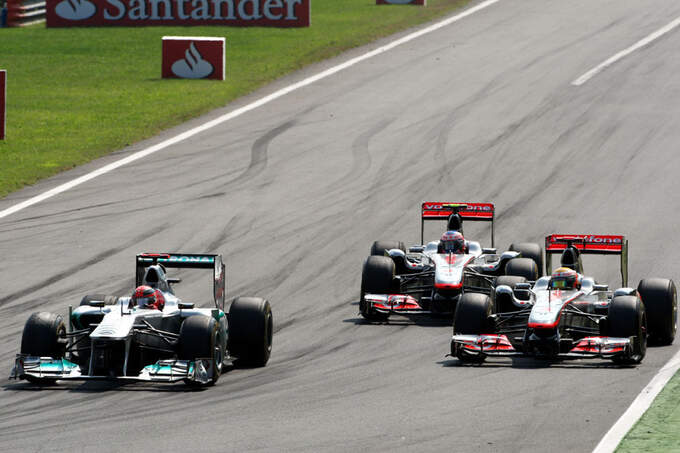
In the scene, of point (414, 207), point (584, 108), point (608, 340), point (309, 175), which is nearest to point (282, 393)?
point (608, 340)

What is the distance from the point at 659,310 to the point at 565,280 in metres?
1.44

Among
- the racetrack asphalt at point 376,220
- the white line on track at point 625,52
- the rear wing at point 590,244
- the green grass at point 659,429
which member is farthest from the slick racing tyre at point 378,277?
the white line on track at point 625,52

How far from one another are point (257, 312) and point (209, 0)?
1326 inches

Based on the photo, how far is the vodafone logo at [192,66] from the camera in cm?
4288

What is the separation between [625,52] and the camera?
44.9 metres

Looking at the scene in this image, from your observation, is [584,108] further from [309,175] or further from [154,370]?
[154,370]

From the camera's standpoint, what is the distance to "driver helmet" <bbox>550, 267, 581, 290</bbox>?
18.7 meters

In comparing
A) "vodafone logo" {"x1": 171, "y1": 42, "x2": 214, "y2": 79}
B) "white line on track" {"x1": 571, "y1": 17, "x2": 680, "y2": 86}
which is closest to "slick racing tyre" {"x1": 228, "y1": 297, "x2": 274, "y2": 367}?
"white line on track" {"x1": 571, "y1": 17, "x2": 680, "y2": 86}

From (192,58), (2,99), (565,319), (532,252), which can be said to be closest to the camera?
(565,319)

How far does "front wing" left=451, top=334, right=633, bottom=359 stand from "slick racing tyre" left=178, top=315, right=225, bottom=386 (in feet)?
11.0

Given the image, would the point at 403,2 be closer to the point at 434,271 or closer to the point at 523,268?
the point at 434,271

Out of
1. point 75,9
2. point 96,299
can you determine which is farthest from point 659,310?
point 75,9

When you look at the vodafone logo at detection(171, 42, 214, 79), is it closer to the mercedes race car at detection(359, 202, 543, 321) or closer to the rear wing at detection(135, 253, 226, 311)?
the mercedes race car at detection(359, 202, 543, 321)

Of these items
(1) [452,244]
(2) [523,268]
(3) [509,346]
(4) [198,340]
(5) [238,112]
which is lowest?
(3) [509,346]
